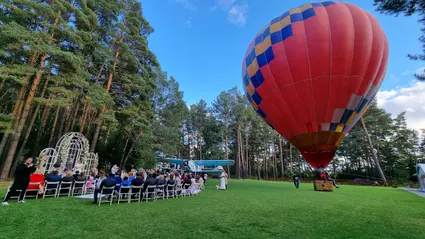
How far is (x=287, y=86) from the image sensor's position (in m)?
8.88

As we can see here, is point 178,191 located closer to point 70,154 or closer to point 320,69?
point 70,154

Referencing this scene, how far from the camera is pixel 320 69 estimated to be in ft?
27.4

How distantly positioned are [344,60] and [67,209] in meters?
10.6

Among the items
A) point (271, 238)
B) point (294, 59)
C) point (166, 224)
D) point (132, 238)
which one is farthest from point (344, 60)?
point (132, 238)

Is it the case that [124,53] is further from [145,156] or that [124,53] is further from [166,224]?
[166,224]

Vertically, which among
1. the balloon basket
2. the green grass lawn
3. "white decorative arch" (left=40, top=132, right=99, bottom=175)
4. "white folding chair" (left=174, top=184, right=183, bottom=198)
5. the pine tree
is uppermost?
the pine tree

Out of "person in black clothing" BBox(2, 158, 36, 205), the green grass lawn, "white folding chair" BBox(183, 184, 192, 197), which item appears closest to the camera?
the green grass lawn

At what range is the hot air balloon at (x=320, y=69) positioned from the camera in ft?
27.1

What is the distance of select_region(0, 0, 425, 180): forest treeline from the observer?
11.1 meters

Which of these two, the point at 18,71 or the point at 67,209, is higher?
the point at 18,71

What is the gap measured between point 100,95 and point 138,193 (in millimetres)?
8492

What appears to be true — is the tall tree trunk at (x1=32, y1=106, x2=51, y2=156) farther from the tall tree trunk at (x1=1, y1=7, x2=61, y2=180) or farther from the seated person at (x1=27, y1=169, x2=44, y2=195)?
the seated person at (x1=27, y1=169, x2=44, y2=195)

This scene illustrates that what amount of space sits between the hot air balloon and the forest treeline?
35.1 feet

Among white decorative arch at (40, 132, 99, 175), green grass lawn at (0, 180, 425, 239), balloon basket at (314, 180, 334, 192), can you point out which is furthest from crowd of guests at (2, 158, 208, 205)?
A: balloon basket at (314, 180, 334, 192)
